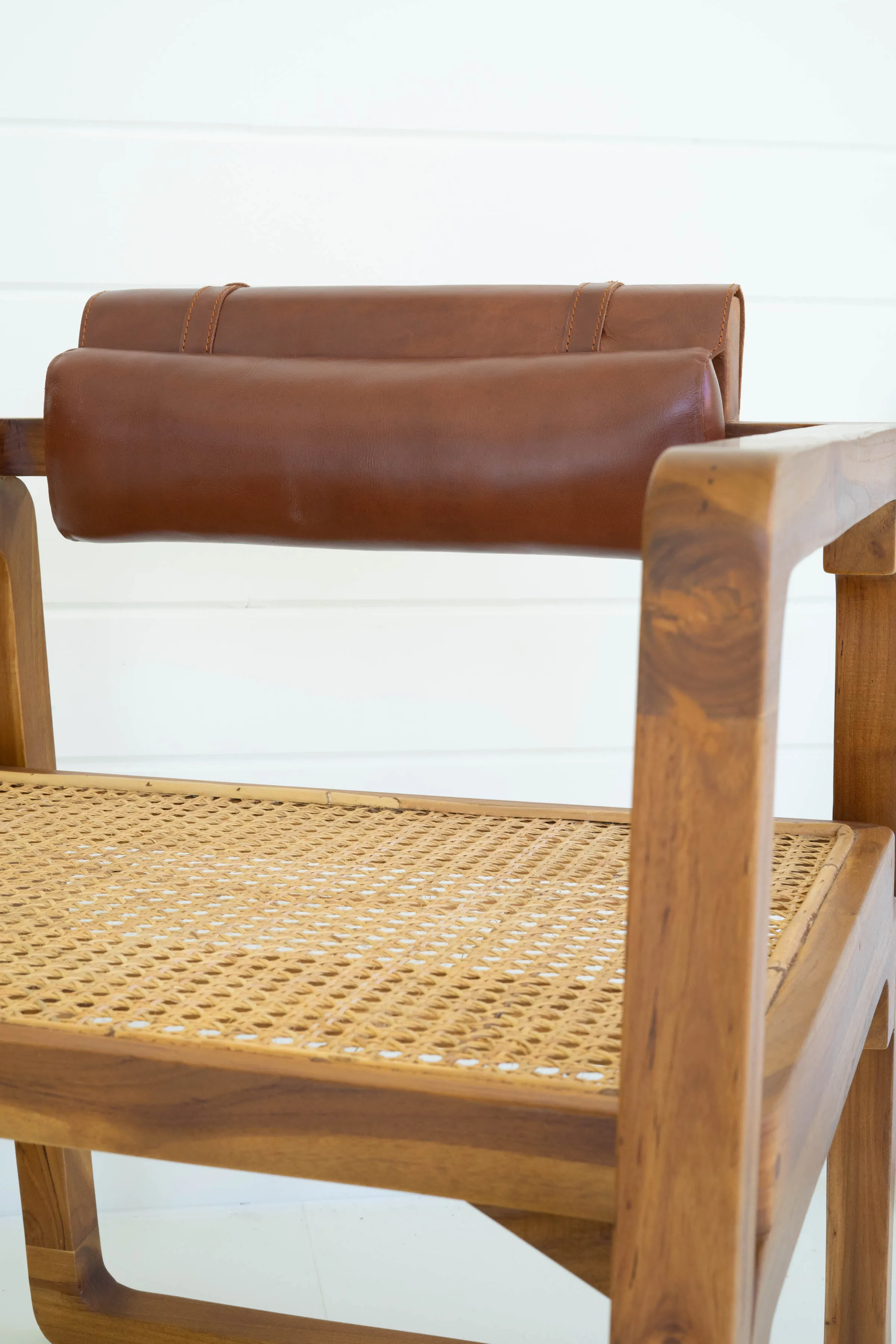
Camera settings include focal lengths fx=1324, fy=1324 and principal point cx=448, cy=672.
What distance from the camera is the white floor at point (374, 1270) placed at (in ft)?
4.47

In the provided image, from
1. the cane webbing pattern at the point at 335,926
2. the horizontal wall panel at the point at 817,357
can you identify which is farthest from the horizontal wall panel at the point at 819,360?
the cane webbing pattern at the point at 335,926

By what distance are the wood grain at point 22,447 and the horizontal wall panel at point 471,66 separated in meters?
0.52

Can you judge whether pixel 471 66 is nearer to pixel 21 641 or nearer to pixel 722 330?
pixel 722 330

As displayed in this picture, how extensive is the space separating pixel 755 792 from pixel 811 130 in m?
1.35

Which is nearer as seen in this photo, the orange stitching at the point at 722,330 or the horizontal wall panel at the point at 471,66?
the orange stitching at the point at 722,330

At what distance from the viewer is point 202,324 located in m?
1.10

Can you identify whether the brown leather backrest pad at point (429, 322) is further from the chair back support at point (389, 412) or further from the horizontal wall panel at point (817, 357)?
the horizontal wall panel at point (817, 357)

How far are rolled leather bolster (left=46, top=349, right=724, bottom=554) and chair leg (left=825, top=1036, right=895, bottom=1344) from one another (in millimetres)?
423

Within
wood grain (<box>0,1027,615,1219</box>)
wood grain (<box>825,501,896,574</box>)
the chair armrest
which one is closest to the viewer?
the chair armrest

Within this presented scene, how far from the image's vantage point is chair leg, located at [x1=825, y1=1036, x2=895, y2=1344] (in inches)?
36.9

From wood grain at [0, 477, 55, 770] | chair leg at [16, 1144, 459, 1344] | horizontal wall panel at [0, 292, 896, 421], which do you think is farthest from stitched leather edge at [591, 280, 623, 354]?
chair leg at [16, 1144, 459, 1344]

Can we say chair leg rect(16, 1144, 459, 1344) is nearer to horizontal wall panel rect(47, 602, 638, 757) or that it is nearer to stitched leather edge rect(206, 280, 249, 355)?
horizontal wall panel rect(47, 602, 638, 757)

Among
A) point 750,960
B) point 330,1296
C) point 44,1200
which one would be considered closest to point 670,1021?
point 750,960

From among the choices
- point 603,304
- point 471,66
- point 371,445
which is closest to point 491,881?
point 371,445
